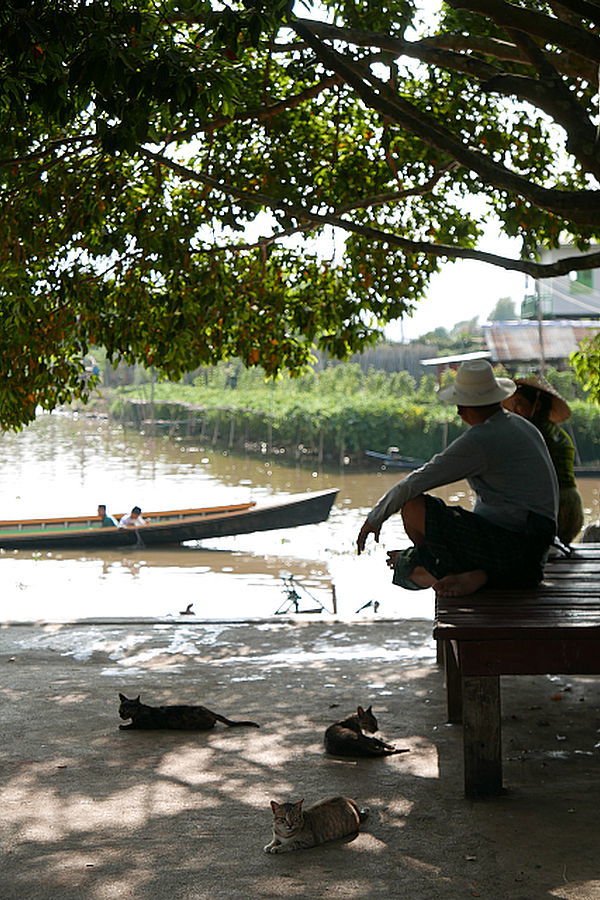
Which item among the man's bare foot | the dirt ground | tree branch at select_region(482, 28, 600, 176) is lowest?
the dirt ground

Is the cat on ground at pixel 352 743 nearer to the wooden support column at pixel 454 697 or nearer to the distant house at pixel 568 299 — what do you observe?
the wooden support column at pixel 454 697

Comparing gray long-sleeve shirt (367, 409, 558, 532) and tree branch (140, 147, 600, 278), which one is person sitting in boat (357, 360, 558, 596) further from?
tree branch (140, 147, 600, 278)

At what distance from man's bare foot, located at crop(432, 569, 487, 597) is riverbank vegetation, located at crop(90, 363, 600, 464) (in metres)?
31.7

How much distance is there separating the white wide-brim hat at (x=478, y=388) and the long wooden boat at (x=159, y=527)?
1980 cm

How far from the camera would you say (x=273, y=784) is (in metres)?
4.28

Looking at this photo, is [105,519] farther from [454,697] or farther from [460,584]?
[460,584]

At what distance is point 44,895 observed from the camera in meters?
3.15

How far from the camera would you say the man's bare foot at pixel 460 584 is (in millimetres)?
4387

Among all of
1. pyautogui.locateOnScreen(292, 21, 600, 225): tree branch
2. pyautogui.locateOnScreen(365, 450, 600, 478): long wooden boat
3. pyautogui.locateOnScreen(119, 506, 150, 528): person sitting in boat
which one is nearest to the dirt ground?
A: pyautogui.locateOnScreen(292, 21, 600, 225): tree branch

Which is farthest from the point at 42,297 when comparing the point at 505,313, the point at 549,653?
the point at 505,313

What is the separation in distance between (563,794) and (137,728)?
2133mm

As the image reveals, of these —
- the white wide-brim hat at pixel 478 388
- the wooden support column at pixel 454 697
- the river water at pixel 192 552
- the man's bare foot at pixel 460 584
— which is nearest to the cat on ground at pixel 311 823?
the man's bare foot at pixel 460 584

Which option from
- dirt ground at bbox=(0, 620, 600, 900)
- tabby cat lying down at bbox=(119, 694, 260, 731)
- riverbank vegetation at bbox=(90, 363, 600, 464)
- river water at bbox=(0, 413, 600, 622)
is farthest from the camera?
riverbank vegetation at bbox=(90, 363, 600, 464)

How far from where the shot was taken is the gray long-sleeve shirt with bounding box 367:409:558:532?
4.39 meters
